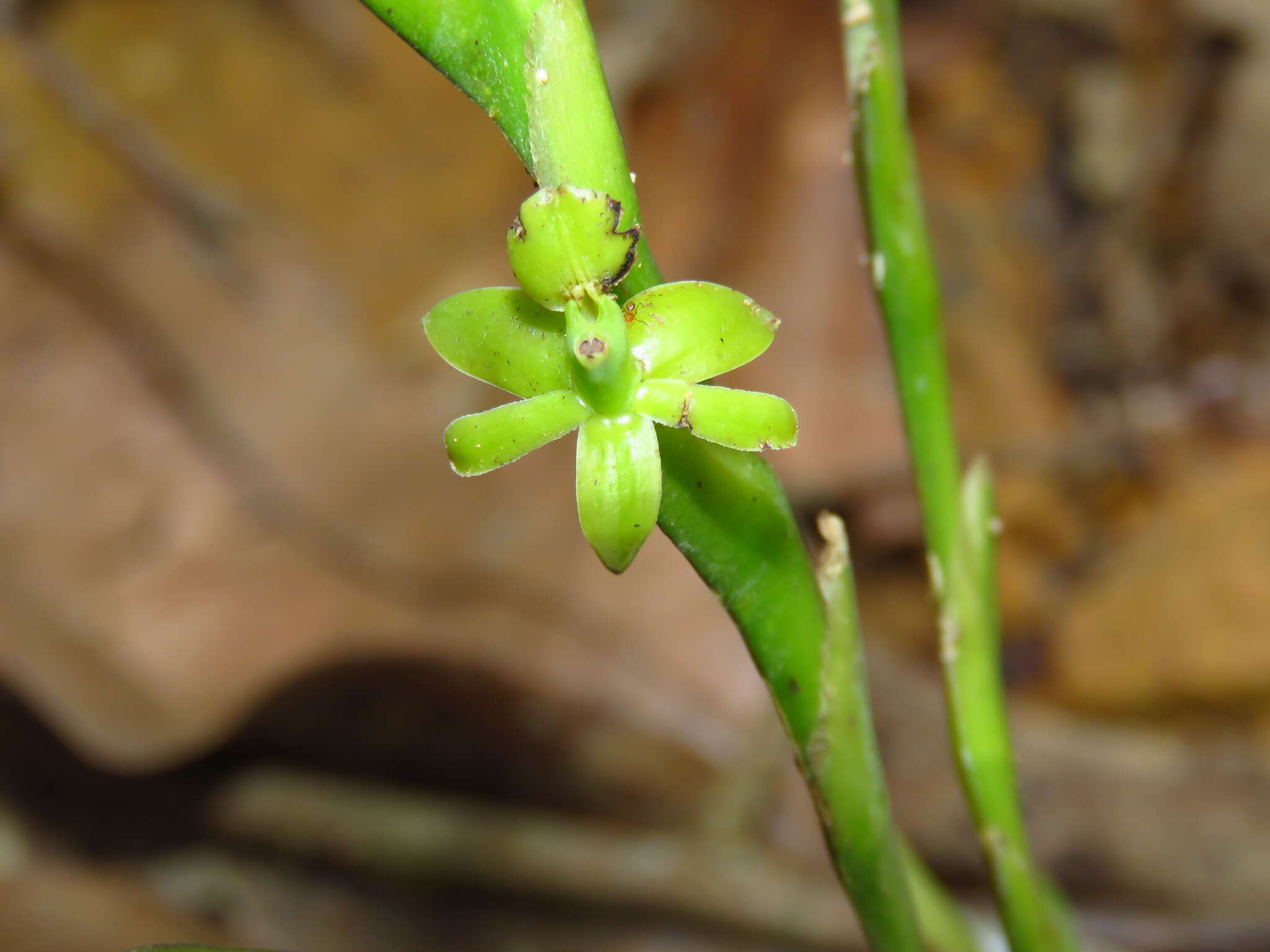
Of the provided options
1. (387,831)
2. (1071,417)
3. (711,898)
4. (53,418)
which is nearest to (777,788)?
(711,898)

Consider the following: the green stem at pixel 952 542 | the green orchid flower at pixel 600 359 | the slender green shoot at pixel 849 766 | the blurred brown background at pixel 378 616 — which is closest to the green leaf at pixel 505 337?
the green orchid flower at pixel 600 359

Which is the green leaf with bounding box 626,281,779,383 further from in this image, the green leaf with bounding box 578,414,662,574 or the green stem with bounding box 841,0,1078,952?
the green stem with bounding box 841,0,1078,952

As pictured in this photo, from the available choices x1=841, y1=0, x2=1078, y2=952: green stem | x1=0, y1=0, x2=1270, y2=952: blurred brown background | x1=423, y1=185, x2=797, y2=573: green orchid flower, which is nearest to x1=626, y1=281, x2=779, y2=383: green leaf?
x1=423, y1=185, x2=797, y2=573: green orchid flower

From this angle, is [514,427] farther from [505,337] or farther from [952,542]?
[952,542]

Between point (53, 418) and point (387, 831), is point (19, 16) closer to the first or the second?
point (53, 418)

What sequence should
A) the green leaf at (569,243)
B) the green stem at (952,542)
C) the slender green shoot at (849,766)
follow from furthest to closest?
the green stem at (952,542)
the slender green shoot at (849,766)
the green leaf at (569,243)

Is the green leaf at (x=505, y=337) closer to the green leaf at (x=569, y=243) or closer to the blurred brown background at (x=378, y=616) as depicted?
the green leaf at (x=569, y=243)
